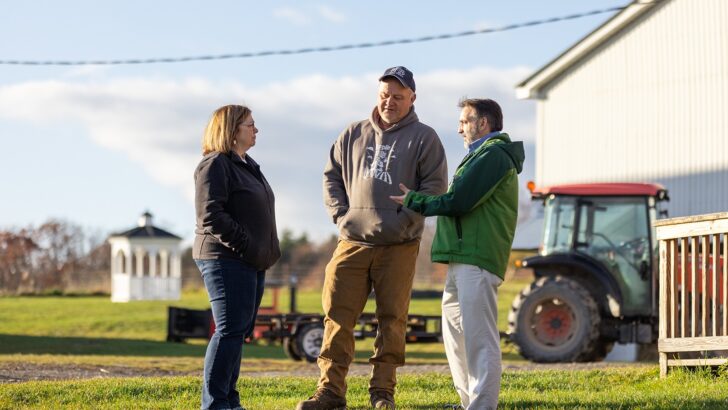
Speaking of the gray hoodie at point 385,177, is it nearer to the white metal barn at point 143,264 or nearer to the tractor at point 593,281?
the tractor at point 593,281

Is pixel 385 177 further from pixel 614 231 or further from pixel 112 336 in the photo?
pixel 112 336

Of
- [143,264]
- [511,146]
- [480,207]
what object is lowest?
[480,207]

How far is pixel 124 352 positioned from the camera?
2034 centimetres

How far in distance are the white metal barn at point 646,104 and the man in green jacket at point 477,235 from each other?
17.8m

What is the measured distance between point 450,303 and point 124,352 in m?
13.9

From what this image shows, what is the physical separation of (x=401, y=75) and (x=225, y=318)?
6.05ft

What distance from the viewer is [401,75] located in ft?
25.8

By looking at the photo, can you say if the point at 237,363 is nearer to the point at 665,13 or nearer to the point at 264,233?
the point at 264,233

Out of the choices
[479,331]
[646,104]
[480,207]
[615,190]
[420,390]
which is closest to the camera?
[479,331]

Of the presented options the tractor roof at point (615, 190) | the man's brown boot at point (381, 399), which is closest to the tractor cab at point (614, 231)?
the tractor roof at point (615, 190)

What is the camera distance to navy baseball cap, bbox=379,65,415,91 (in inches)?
309

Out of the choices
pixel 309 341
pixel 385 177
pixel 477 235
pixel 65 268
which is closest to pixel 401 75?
pixel 385 177

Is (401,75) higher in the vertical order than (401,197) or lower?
higher

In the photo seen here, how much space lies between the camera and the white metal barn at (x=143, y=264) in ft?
137
